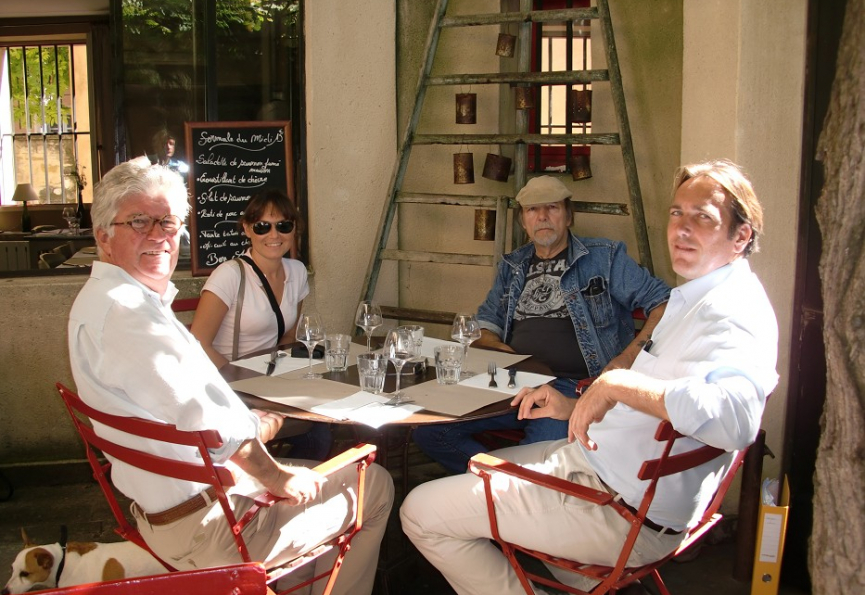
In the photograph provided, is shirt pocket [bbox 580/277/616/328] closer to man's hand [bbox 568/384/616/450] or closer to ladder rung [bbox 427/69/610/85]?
ladder rung [bbox 427/69/610/85]

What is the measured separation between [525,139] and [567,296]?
912 mm

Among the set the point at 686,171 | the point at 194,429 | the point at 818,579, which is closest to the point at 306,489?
the point at 194,429

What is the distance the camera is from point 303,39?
15.1 ft

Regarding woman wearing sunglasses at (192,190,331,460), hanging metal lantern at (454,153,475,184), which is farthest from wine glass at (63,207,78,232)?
woman wearing sunglasses at (192,190,331,460)

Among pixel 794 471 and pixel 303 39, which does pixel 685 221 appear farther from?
pixel 303 39

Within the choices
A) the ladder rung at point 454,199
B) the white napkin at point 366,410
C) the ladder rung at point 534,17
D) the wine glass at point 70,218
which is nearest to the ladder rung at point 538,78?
the ladder rung at point 534,17

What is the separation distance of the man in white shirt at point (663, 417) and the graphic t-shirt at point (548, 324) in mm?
997

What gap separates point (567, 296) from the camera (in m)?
3.61

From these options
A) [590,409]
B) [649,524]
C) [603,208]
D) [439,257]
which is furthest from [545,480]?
[439,257]

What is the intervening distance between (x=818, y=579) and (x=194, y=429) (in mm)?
1344

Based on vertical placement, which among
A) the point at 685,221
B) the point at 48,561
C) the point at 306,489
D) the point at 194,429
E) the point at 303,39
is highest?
the point at 303,39

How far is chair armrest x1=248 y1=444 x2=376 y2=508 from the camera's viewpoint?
6.97ft

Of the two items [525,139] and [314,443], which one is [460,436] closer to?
[314,443]

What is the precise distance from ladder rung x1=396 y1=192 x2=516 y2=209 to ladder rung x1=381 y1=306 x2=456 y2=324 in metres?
0.55
